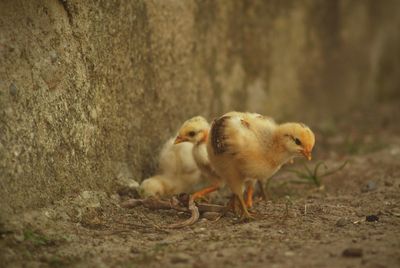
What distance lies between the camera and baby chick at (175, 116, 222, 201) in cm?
453

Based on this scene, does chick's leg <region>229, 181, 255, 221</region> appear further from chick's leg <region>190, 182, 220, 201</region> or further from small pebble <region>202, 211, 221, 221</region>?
chick's leg <region>190, 182, 220, 201</region>

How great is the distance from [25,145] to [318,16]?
4358 millimetres

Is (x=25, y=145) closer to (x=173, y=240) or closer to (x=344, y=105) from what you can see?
(x=173, y=240)

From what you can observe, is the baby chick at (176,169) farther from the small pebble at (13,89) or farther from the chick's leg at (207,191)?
the small pebble at (13,89)

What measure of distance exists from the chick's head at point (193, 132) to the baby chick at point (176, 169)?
22cm

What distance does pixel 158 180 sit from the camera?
4.64m

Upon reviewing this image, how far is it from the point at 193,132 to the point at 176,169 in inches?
13.8

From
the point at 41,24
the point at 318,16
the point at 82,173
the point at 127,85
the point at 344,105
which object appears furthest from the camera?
the point at 344,105

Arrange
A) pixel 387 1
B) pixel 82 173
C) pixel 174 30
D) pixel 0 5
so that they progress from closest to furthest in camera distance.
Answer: pixel 0 5, pixel 82 173, pixel 174 30, pixel 387 1

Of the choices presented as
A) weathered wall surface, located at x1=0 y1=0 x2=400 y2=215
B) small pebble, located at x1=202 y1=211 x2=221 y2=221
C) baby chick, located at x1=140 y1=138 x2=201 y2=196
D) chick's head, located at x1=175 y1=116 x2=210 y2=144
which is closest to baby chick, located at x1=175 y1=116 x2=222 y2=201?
chick's head, located at x1=175 y1=116 x2=210 y2=144

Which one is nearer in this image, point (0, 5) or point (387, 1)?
point (0, 5)

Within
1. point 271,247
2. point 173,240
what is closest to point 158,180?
point 173,240

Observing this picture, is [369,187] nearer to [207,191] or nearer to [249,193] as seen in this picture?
[249,193]

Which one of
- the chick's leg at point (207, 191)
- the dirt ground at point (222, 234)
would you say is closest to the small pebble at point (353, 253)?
the dirt ground at point (222, 234)
